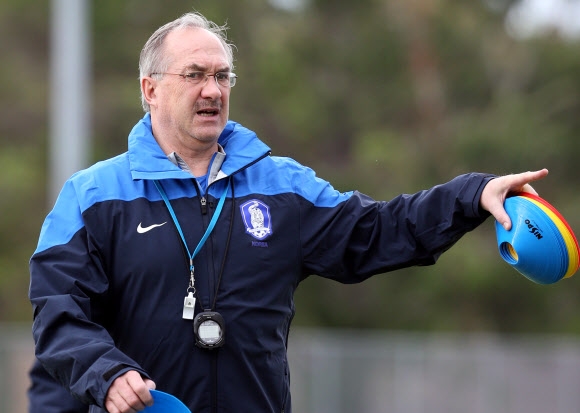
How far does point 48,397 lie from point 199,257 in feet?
5.83

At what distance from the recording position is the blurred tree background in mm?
22516

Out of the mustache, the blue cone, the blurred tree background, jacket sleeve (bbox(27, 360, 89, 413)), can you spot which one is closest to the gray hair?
the mustache

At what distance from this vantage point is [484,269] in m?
22.2

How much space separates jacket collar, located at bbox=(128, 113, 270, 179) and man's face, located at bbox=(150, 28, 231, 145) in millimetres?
108

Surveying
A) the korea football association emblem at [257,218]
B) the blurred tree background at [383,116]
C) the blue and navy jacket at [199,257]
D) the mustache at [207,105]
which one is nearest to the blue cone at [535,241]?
the blue and navy jacket at [199,257]

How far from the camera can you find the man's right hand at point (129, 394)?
4.48m

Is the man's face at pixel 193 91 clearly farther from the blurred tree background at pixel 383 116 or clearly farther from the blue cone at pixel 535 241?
the blurred tree background at pixel 383 116

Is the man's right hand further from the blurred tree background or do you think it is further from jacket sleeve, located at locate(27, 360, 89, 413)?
the blurred tree background

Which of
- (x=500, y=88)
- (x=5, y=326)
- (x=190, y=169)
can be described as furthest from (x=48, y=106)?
(x=190, y=169)

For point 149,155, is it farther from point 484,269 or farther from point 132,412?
point 484,269

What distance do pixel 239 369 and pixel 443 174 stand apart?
58.7 feet

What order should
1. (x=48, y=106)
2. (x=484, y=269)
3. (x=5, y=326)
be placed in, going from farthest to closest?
(x=48, y=106) < (x=5, y=326) < (x=484, y=269)

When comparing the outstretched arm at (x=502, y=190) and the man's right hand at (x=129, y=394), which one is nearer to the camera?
the man's right hand at (x=129, y=394)


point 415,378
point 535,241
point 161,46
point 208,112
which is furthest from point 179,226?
point 415,378
